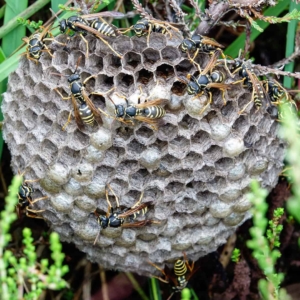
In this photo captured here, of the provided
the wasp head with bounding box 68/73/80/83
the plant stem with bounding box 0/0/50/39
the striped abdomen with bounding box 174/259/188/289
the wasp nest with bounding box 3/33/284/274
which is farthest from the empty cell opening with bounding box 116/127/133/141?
the plant stem with bounding box 0/0/50/39

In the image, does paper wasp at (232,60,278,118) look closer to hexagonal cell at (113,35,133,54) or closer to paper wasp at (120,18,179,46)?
paper wasp at (120,18,179,46)

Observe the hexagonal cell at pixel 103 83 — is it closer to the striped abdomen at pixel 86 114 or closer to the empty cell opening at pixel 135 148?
the striped abdomen at pixel 86 114

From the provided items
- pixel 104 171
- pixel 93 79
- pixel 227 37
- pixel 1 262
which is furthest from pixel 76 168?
pixel 227 37

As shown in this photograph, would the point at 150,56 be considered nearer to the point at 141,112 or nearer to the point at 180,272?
the point at 141,112

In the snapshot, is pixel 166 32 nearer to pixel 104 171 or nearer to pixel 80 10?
pixel 80 10

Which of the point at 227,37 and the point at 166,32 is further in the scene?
the point at 227,37

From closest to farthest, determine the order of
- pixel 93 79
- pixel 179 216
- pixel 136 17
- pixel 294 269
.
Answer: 1. pixel 93 79
2. pixel 179 216
3. pixel 136 17
4. pixel 294 269
